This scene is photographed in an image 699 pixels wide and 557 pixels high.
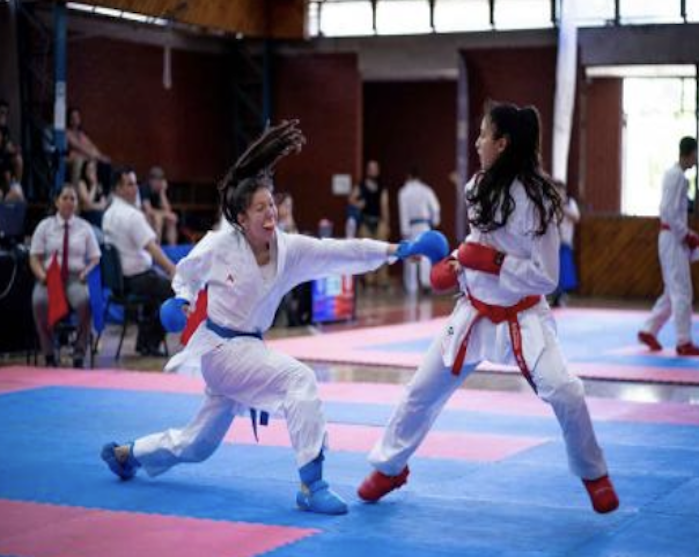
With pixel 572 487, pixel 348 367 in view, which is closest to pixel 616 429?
pixel 572 487

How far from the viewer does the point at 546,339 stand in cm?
539

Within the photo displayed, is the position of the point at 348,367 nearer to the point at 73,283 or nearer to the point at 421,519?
the point at 73,283

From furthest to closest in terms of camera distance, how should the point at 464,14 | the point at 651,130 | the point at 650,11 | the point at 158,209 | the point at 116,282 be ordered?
the point at 464,14
the point at 651,130
the point at 650,11
the point at 158,209
the point at 116,282

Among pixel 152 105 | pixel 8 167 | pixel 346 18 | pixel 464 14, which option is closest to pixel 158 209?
pixel 8 167

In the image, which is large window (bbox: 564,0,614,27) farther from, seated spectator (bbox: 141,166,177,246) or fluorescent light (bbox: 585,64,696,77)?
seated spectator (bbox: 141,166,177,246)

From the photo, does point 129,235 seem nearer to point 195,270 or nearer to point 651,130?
point 195,270

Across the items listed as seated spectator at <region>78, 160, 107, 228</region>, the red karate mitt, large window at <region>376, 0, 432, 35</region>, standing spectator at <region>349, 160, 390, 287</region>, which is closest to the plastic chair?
seated spectator at <region>78, 160, 107, 228</region>

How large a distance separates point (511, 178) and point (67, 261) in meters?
6.16

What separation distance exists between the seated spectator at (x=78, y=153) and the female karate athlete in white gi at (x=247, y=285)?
1057cm

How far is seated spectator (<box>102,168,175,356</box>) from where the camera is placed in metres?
11.5

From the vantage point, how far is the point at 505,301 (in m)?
5.46

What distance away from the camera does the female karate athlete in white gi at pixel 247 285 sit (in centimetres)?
570

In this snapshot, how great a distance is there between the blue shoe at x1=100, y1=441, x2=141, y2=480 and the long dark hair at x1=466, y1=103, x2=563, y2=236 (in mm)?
1851

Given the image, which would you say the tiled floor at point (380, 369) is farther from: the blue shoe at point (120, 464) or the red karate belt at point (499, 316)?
the blue shoe at point (120, 464)
